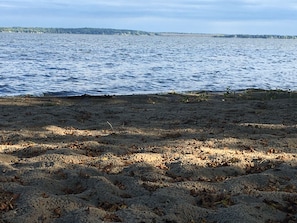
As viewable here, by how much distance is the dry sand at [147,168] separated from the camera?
4707mm

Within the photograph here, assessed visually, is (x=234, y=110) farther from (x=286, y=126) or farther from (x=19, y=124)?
(x=19, y=124)

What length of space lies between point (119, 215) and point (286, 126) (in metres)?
6.42

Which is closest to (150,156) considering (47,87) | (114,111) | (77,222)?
(77,222)

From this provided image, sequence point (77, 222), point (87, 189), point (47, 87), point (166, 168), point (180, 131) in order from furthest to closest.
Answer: point (47, 87) < point (180, 131) < point (166, 168) < point (87, 189) < point (77, 222)

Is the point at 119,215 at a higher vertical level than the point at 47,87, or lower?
higher

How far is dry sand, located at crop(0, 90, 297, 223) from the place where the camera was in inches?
185

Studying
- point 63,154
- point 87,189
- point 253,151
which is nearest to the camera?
point 87,189

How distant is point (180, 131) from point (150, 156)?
2.37 m

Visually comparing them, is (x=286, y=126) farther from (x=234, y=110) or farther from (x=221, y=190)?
(x=221, y=190)

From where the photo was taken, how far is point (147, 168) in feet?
20.2

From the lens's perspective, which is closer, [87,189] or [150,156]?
[87,189]

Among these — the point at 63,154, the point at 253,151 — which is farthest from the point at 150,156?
the point at 253,151

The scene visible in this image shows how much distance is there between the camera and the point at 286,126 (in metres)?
9.77

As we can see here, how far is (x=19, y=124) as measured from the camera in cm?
981
